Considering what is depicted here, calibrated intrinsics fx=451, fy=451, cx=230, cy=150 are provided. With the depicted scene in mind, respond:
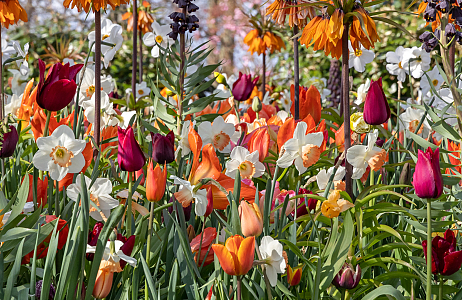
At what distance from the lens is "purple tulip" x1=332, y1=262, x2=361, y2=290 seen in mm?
911

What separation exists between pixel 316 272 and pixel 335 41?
1.94ft

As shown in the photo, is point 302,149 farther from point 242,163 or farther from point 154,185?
A: point 154,185

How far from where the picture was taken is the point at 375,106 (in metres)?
1.14

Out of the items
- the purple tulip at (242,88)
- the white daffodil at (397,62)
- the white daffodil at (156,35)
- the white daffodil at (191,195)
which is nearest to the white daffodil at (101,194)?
the white daffodil at (191,195)

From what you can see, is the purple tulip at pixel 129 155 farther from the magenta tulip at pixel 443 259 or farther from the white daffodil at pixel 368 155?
the magenta tulip at pixel 443 259

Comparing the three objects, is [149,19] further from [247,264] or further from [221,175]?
[247,264]

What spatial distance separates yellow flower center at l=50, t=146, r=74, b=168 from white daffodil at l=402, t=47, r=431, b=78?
64.8 inches

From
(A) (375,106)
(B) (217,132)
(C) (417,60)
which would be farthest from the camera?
(C) (417,60)

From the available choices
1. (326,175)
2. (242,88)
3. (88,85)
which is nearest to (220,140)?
(326,175)

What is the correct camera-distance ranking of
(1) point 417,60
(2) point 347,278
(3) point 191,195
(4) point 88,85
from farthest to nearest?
(1) point 417,60 < (4) point 88,85 < (3) point 191,195 < (2) point 347,278

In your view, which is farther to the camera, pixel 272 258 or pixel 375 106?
pixel 375 106

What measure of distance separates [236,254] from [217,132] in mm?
646

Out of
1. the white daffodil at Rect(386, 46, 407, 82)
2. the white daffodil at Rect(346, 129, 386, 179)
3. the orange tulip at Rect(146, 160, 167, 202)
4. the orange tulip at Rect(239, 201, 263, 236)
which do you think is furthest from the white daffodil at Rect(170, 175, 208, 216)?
the white daffodil at Rect(386, 46, 407, 82)

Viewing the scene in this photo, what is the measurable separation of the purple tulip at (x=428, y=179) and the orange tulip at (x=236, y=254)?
332mm
